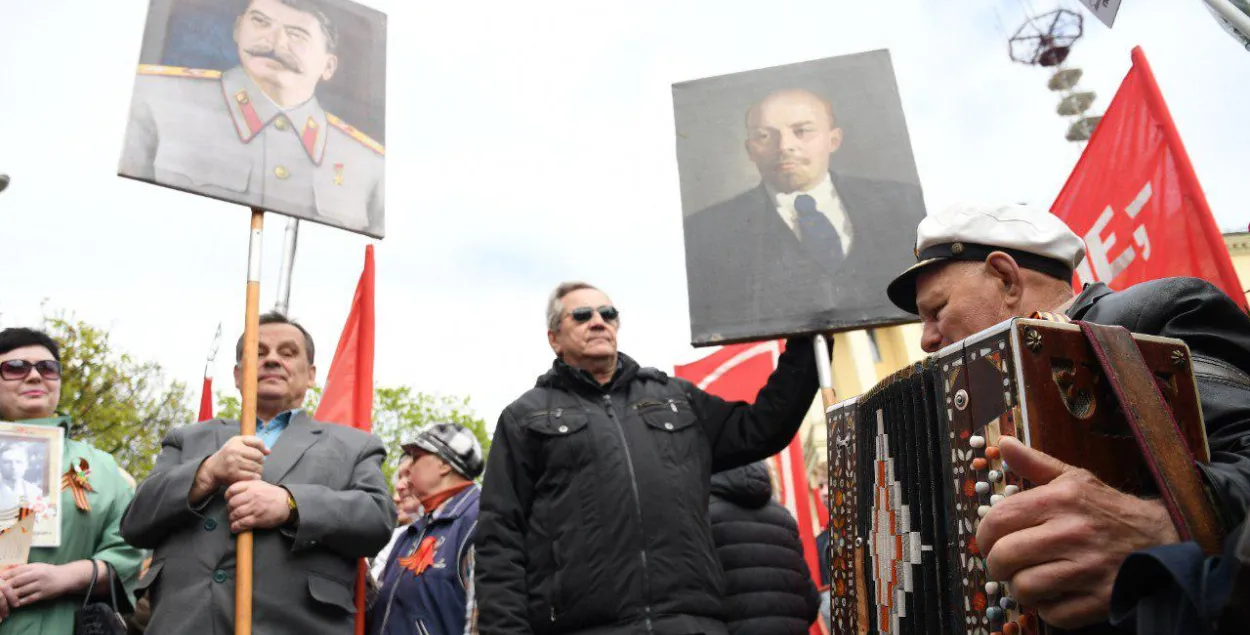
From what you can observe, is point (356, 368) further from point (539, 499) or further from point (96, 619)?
point (539, 499)

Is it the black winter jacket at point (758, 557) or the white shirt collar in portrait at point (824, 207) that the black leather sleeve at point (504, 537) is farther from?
the white shirt collar in portrait at point (824, 207)

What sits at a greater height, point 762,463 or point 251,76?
point 251,76

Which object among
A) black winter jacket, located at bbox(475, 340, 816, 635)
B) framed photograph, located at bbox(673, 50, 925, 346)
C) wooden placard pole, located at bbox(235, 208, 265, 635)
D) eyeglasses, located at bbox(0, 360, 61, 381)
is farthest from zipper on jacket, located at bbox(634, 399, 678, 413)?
eyeglasses, located at bbox(0, 360, 61, 381)

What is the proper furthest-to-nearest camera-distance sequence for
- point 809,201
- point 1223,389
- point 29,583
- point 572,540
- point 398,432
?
point 398,432 < point 809,201 < point 29,583 < point 572,540 < point 1223,389

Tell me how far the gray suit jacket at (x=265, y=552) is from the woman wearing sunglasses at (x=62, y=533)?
0.46 m

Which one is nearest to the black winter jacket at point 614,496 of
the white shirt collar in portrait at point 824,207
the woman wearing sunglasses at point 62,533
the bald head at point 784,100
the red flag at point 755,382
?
the white shirt collar in portrait at point 824,207

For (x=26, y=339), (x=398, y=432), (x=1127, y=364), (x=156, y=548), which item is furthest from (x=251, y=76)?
(x=398, y=432)

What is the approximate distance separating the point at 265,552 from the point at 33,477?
47.4 inches

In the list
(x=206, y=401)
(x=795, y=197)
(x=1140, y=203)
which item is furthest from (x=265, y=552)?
(x=206, y=401)

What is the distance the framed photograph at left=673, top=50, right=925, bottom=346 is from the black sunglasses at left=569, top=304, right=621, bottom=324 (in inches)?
14.1

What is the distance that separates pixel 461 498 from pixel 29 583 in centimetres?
192

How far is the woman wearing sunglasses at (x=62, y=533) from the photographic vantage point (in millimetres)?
3678

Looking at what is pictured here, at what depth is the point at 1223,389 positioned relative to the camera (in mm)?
1751

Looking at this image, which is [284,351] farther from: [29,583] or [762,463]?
[762,463]
